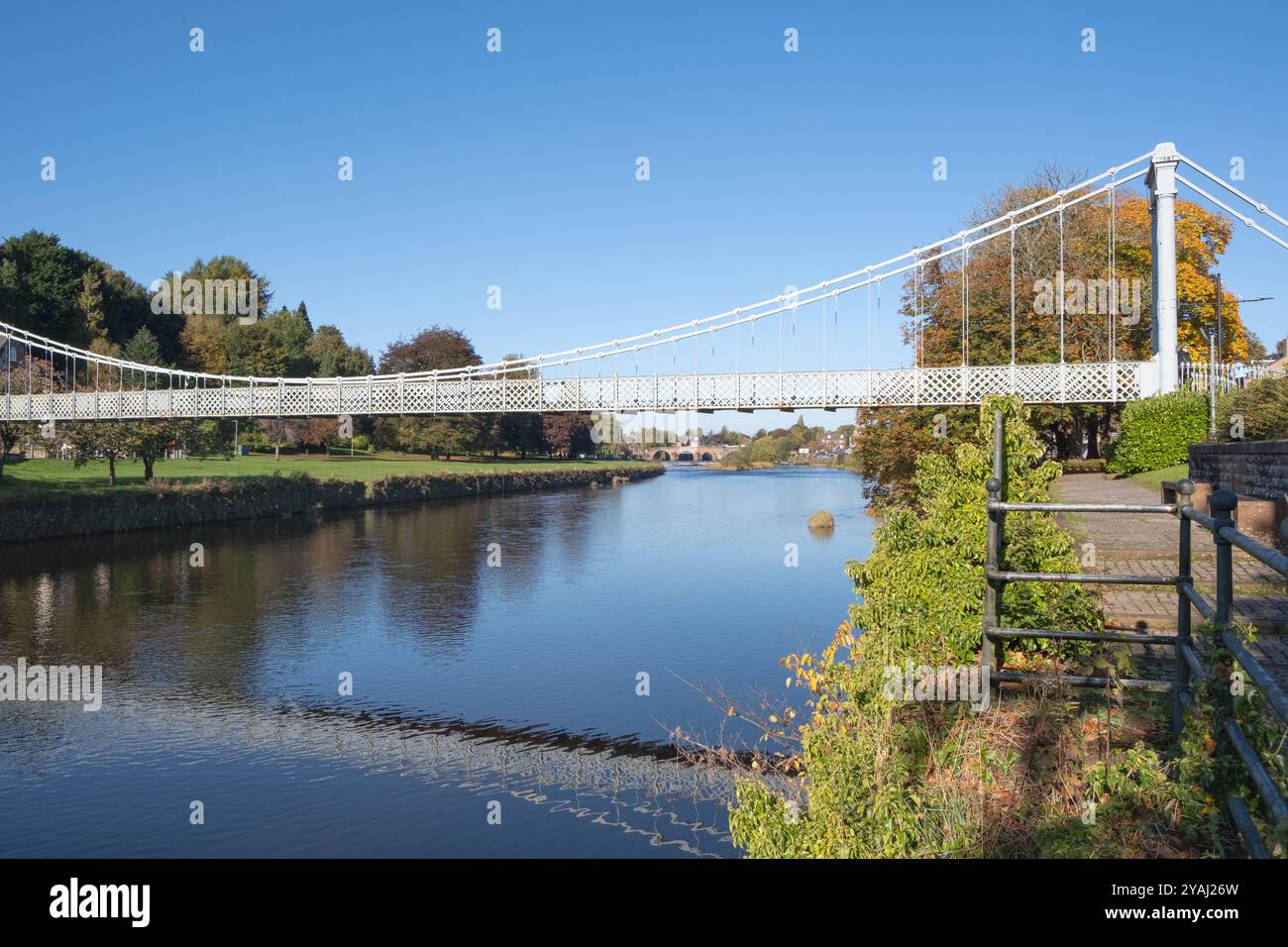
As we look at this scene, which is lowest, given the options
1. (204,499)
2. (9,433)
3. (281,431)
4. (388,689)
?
(388,689)

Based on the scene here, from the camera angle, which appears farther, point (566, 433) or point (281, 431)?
point (566, 433)

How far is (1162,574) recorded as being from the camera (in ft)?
33.0

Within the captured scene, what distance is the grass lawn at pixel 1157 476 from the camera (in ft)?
72.1

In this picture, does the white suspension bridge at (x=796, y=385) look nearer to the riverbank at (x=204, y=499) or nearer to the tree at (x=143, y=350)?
the riverbank at (x=204, y=499)

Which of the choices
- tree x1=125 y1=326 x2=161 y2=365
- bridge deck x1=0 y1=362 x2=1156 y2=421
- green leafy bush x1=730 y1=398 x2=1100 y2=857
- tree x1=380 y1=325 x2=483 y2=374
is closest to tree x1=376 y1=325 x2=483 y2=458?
tree x1=380 y1=325 x2=483 y2=374

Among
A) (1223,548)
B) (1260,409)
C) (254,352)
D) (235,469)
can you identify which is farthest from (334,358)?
(1223,548)

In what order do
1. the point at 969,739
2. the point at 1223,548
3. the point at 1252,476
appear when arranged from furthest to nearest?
the point at 1252,476 → the point at 969,739 → the point at 1223,548

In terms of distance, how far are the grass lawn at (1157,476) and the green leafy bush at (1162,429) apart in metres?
0.17

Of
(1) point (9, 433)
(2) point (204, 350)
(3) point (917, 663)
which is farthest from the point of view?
(2) point (204, 350)

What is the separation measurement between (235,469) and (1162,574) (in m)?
51.0

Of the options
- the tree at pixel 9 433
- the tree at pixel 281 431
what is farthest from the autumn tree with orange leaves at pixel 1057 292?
the tree at pixel 281 431

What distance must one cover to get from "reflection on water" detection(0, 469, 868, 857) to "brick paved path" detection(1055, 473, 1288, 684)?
4.54 m

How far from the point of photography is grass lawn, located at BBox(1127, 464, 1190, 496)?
22.0 meters

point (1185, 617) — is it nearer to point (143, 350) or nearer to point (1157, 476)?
point (1157, 476)
